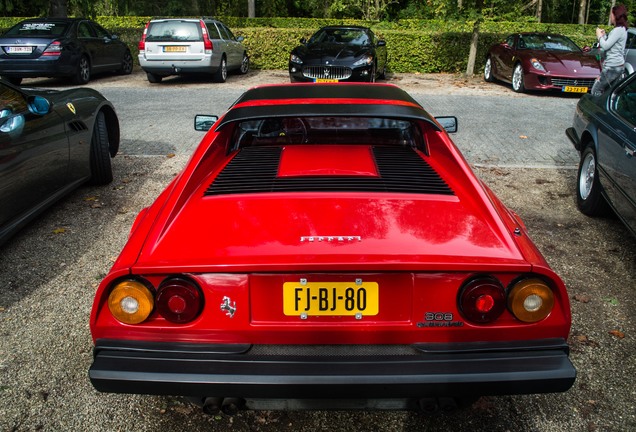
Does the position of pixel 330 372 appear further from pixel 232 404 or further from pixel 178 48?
pixel 178 48

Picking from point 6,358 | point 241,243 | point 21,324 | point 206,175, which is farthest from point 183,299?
point 21,324

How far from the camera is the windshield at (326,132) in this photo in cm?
358

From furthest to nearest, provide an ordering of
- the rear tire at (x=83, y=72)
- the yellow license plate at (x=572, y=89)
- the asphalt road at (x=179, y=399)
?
the rear tire at (x=83, y=72) → the yellow license plate at (x=572, y=89) → the asphalt road at (x=179, y=399)

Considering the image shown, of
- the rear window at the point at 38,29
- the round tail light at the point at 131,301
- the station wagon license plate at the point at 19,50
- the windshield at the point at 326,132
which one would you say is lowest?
the round tail light at the point at 131,301

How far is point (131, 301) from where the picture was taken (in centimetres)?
224

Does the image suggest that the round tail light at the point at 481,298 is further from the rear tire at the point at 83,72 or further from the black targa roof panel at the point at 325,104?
the rear tire at the point at 83,72

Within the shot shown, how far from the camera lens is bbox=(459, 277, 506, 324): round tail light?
2.21m

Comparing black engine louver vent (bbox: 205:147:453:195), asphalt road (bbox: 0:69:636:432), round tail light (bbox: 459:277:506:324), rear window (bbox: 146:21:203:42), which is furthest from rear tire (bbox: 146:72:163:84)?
round tail light (bbox: 459:277:506:324)

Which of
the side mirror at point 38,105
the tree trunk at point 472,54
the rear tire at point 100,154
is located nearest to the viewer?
the side mirror at point 38,105

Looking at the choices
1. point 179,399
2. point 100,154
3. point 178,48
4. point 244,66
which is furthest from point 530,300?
point 244,66

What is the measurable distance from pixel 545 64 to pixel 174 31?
27.2ft

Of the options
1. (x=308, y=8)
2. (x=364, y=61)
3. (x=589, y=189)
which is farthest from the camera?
(x=308, y=8)

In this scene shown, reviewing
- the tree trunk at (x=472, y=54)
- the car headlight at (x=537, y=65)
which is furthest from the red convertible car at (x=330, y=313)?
the tree trunk at (x=472, y=54)

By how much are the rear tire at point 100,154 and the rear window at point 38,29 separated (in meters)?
8.51
